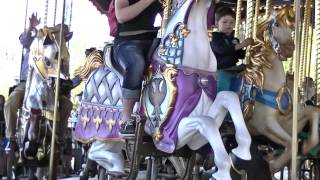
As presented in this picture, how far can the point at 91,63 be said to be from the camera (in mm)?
5020

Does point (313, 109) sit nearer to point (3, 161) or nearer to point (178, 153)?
point (178, 153)

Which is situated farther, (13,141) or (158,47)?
(13,141)

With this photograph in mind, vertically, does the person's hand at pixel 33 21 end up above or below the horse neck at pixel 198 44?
above

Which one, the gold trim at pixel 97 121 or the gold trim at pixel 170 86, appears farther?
the gold trim at pixel 97 121

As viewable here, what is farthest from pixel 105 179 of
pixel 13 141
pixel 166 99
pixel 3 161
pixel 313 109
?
pixel 3 161

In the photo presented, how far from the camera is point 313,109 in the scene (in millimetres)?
4789

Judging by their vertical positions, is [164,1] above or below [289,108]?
above

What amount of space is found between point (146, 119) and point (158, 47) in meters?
0.55

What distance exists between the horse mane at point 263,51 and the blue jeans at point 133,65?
1118mm

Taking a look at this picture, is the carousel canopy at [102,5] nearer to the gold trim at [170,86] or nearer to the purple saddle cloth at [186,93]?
the gold trim at [170,86]

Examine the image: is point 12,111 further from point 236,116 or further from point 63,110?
point 236,116

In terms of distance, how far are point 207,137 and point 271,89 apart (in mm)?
1523

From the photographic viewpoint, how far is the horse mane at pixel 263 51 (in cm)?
460

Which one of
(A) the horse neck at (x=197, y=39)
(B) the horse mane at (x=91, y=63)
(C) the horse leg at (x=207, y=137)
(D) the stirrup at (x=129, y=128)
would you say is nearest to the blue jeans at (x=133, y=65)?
(D) the stirrup at (x=129, y=128)
